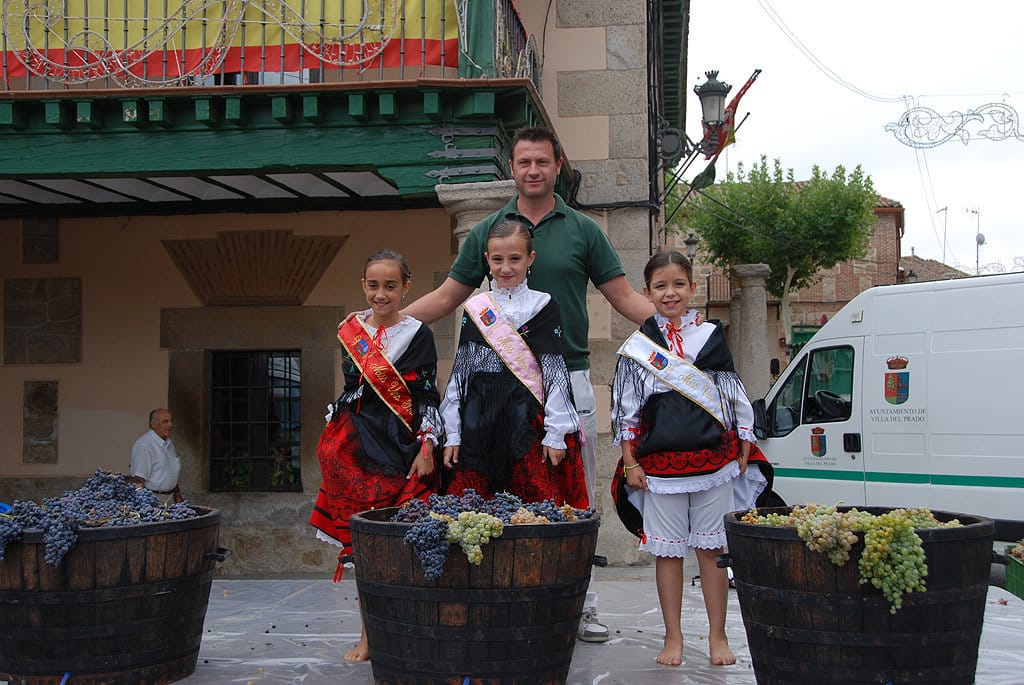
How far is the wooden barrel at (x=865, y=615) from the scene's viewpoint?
3.03 meters

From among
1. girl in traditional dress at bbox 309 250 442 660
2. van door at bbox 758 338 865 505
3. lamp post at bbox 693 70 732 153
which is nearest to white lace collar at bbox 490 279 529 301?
girl in traditional dress at bbox 309 250 442 660

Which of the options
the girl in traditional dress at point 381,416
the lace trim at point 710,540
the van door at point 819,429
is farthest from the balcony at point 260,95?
the van door at point 819,429

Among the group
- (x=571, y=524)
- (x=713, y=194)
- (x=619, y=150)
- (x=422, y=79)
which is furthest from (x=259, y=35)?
(x=713, y=194)

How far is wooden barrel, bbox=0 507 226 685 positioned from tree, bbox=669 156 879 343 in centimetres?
2878

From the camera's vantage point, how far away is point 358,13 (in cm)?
693

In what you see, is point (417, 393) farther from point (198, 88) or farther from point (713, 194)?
point (713, 194)

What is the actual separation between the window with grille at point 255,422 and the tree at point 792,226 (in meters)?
23.4

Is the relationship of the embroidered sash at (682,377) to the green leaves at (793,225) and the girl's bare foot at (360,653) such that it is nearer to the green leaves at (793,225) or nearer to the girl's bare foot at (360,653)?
the girl's bare foot at (360,653)

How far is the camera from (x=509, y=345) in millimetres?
3865

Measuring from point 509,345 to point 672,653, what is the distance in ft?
4.66

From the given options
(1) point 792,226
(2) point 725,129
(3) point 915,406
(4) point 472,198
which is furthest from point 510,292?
(1) point 792,226

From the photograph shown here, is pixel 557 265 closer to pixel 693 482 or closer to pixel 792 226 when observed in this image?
pixel 693 482

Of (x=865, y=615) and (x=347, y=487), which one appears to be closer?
(x=865, y=615)

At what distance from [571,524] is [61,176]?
536 centimetres
